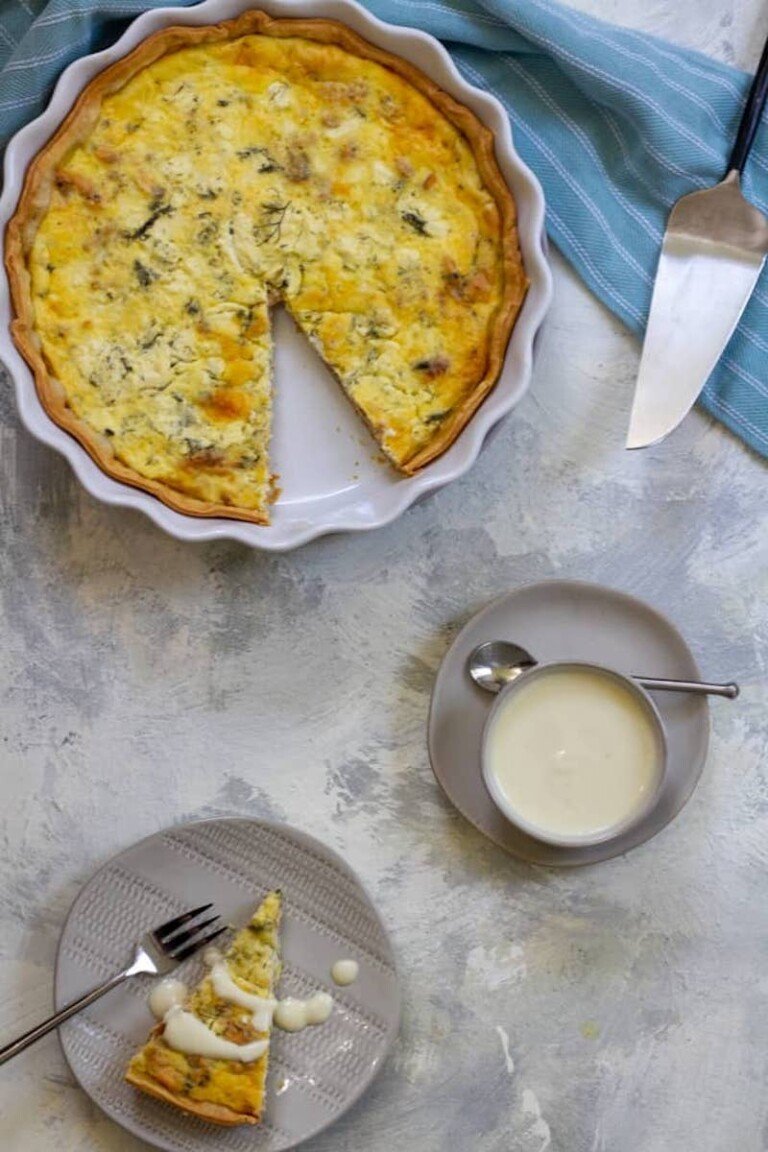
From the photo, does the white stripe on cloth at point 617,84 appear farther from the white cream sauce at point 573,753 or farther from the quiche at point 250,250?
the white cream sauce at point 573,753

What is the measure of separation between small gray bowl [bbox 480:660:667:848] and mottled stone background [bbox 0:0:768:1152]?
26cm

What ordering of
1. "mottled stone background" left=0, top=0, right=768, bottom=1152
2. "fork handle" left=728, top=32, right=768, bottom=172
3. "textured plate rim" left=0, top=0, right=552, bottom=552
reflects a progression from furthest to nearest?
"mottled stone background" left=0, top=0, right=768, bottom=1152 < "fork handle" left=728, top=32, right=768, bottom=172 < "textured plate rim" left=0, top=0, right=552, bottom=552

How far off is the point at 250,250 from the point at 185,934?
1.43m

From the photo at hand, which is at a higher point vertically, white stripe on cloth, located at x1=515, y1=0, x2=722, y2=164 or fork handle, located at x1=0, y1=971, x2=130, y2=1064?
white stripe on cloth, located at x1=515, y1=0, x2=722, y2=164

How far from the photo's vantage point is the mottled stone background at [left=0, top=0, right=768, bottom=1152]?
273cm

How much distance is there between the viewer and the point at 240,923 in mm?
2674

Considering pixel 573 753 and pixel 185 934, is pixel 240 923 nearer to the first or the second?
pixel 185 934

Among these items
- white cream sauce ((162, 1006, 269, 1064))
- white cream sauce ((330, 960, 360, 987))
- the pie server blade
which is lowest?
white cream sauce ((330, 960, 360, 987))

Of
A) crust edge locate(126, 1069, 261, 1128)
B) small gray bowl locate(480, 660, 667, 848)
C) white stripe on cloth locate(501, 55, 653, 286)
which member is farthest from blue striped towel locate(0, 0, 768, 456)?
crust edge locate(126, 1069, 261, 1128)

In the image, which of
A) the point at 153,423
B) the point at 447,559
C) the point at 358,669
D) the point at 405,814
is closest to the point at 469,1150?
the point at 405,814

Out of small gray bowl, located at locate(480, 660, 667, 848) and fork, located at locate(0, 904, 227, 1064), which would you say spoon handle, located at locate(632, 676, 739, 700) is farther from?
fork, located at locate(0, 904, 227, 1064)

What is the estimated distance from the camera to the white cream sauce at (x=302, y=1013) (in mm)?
2658

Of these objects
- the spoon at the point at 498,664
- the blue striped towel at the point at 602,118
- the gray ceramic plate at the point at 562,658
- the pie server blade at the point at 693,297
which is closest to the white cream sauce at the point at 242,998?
the gray ceramic plate at the point at 562,658

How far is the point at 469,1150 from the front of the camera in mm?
2725
